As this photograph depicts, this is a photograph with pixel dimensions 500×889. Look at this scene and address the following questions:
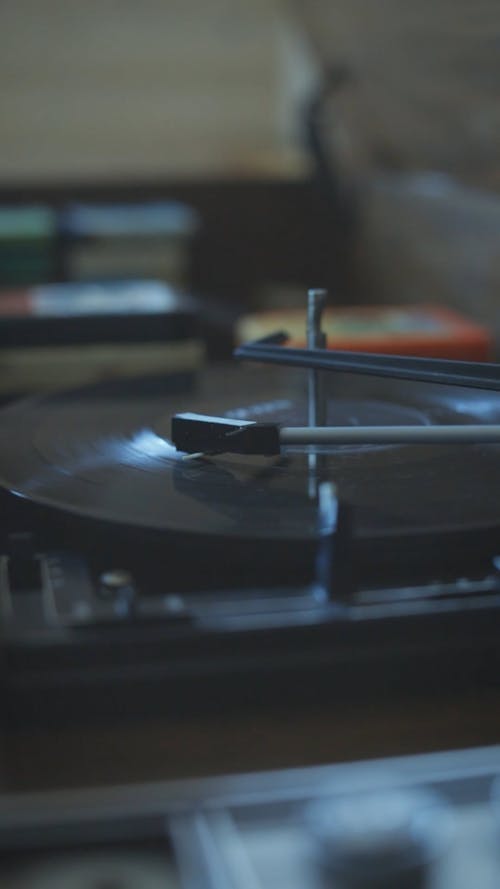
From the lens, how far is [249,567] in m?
0.65

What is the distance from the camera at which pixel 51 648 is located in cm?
57

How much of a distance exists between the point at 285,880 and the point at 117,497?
12.7 inches

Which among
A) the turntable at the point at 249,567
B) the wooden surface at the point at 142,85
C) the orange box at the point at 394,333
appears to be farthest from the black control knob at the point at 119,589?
the wooden surface at the point at 142,85

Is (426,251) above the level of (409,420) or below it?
above

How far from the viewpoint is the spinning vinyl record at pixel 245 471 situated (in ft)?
2.24

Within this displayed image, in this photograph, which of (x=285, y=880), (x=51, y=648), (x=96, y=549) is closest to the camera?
(x=285, y=880)

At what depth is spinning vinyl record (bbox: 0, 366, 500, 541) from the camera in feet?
2.24

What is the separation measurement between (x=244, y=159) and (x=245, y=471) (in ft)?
6.51

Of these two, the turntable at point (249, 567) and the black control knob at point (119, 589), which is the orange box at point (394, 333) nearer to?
the turntable at point (249, 567)

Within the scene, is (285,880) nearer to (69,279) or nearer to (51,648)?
(51,648)

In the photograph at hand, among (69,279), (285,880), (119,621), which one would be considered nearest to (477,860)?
(285,880)

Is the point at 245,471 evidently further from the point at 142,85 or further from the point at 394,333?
the point at 142,85

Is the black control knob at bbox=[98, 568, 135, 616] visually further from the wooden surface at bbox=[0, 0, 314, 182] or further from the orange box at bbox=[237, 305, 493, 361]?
the wooden surface at bbox=[0, 0, 314, 182]

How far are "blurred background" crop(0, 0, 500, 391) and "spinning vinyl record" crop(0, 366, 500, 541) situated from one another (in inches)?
15.9
